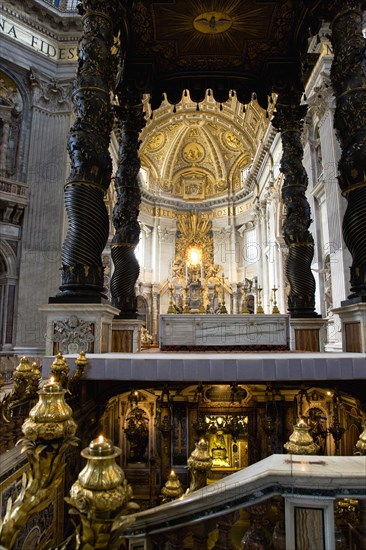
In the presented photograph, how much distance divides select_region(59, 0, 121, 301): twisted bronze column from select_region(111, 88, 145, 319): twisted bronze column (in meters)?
2.58

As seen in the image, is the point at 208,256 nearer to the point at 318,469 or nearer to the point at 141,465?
the point at 141,465

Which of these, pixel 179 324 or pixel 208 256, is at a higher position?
pixel 208 256

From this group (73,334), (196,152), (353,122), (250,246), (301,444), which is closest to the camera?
(301,444)

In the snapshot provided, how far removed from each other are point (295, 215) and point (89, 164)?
14.3 ft

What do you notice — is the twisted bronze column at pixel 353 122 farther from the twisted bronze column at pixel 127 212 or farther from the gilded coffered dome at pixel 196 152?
the gilded coffered dome at pixel 196 152

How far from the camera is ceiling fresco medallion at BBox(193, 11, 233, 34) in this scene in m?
6.26

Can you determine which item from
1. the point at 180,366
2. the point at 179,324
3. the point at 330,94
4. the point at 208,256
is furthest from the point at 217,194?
the point at 180,366

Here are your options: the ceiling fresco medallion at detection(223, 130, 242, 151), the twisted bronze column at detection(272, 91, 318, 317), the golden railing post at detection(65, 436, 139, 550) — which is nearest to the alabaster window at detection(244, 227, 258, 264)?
the ceiling fresco medallion at detection(223, 130, 242, 151)

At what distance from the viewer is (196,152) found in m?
29.1

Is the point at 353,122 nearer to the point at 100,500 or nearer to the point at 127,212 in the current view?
the point at 127,212

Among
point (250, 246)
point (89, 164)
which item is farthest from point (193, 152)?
point (89, 164)

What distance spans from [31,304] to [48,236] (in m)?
2.17

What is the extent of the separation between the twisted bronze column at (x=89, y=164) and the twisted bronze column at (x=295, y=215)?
13.2 feet

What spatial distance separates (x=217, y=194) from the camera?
1157 inches
